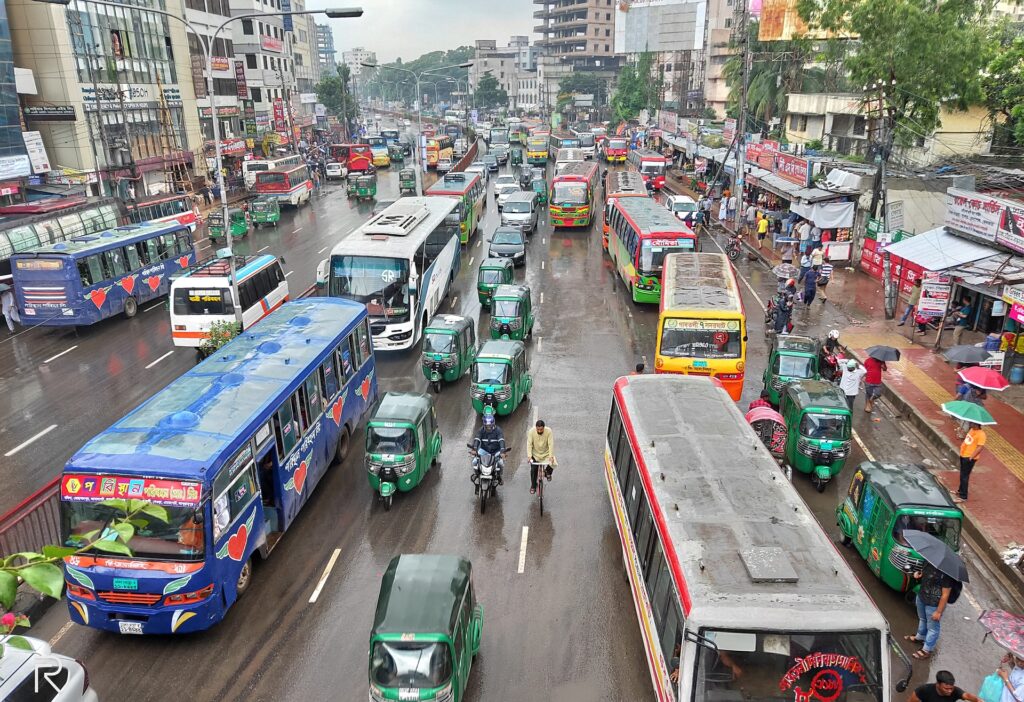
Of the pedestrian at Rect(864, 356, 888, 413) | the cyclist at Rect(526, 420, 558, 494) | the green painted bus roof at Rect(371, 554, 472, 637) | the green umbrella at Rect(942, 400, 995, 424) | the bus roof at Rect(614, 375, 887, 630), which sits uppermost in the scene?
the bus roof at Rect(614, 375, 887, 630)

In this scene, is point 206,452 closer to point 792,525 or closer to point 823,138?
point 792,525

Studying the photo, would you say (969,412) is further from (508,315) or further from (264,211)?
(264,211)

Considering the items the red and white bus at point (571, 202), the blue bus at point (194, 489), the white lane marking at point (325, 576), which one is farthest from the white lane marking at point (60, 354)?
the red and white bus at point (571, 202)

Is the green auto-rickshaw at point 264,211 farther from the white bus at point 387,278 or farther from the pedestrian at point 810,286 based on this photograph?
the pedestrian at point 810,286

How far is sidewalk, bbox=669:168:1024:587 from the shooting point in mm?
12703

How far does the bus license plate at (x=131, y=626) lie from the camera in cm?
960

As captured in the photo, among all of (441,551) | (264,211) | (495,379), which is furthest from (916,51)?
(264,211)

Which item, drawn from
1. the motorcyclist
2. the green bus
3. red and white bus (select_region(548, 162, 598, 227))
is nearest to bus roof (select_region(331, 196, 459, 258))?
the green bus

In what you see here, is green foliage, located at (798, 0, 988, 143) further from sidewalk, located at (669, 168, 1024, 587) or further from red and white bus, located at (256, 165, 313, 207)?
red and white bus, located at (256, 165, 313, 207)

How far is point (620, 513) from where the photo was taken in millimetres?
11336

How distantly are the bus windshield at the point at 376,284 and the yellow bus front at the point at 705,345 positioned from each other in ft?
24.9

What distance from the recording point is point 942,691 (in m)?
7.41

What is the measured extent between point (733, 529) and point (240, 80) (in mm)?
72549

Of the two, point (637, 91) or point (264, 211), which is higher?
point (637, 91)
